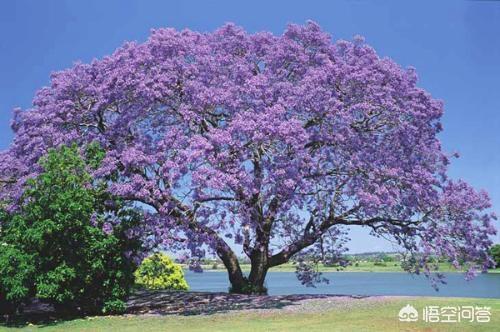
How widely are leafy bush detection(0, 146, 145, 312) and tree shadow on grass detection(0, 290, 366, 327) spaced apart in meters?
0.73

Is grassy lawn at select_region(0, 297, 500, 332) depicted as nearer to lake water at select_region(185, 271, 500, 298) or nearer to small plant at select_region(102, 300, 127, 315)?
small plant at select_region(102, 300, 127, 315)

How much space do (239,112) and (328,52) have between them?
5.47m

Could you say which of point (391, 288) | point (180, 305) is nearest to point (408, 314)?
point (180, 305)

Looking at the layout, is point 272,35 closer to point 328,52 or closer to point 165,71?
point 328,52

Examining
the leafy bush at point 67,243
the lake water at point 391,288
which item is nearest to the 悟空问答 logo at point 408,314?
the lake water at point 391,288

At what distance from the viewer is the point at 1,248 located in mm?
21344

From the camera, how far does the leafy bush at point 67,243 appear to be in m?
20.2

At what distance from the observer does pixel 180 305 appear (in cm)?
2298

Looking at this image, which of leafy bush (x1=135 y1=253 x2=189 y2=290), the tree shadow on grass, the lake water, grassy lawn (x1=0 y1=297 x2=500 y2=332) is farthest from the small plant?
leafy bush (x1=135 y1=253 x2=189 y2=290)

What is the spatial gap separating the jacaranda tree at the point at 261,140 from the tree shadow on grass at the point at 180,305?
2.00m

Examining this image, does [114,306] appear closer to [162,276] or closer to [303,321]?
[303,321]

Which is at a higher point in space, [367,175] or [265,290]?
[367,175]

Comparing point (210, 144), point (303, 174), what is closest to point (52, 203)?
point (210, 144)

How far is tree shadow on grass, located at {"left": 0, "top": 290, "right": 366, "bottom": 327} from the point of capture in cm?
2120
